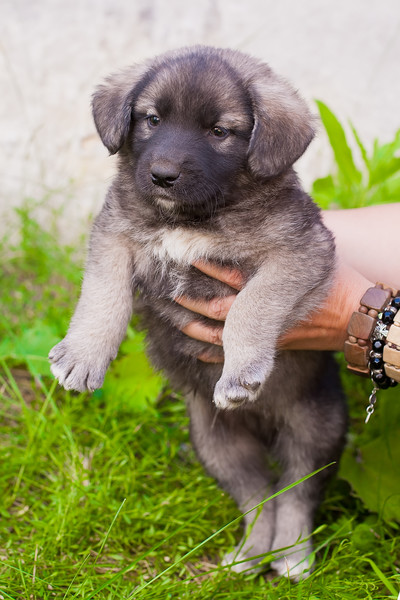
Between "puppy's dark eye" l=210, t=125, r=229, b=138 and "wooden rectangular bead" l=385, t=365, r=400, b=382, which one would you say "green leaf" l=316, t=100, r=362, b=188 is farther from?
"wooden rectangular bead" l=385, t=365, r=400, b=382

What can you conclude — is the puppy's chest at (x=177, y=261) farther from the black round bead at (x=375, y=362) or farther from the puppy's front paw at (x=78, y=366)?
the black round bead at (x=375, y=362)

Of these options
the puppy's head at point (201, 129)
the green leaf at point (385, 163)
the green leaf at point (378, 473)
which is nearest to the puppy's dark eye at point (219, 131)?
the puppy's head at point (201, 129)

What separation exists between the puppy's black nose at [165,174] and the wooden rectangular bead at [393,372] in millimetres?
1030

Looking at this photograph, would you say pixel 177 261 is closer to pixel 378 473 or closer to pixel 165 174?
pixel 165 174

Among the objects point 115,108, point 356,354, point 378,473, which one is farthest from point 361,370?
point 115,108

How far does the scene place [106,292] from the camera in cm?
257

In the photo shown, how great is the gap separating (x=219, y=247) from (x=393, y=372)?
78cm

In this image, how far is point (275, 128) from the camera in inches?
96.9

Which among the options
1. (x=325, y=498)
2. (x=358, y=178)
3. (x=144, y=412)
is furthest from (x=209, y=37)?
(x=325, y=498)

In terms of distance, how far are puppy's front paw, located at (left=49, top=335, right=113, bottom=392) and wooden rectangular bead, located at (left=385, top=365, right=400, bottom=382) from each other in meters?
1.03

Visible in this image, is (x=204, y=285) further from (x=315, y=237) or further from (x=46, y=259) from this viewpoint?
(x=46, y=259)

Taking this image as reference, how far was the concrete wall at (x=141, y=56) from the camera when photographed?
4867 millimetres

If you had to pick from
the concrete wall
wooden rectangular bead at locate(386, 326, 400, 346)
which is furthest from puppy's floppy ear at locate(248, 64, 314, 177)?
the concrete wall

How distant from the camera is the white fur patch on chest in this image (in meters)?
2.53
